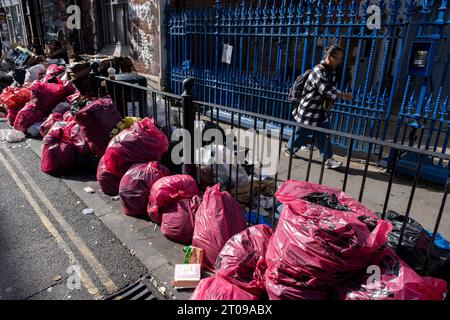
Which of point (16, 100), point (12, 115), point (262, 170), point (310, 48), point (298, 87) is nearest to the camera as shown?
point (262, 170)

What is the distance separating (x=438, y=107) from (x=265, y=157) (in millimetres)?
Result: 2543

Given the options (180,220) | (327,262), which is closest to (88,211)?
(180,220)

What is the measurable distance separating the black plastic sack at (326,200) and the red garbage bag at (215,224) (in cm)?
87

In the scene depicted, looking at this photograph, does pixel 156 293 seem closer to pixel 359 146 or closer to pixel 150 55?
pixel 359 146

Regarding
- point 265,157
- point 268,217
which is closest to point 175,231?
point 268,217

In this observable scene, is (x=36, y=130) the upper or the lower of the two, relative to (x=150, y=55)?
lower

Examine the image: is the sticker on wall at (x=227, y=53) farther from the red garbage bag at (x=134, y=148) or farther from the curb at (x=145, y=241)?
the curb at (x=145, y=241)

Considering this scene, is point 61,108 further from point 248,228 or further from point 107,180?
point 248,228

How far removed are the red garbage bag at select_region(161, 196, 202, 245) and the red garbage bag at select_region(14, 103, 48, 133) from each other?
459 cm

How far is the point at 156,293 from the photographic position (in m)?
2.59

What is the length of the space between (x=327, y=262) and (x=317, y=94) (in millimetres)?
3579

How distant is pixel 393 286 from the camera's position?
1.75 meters

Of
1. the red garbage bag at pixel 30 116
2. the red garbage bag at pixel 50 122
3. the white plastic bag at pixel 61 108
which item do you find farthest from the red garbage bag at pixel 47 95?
the red garbage bag at pixel 50 122

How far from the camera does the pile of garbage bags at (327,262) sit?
71.0 inches
